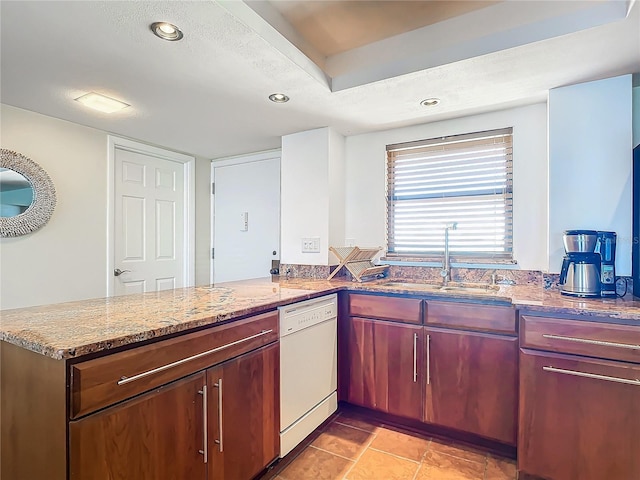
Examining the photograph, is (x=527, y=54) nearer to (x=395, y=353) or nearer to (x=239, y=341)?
(x=395, y=353)

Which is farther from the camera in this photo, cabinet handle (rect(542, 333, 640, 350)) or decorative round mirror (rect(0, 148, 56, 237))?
decorative round mirror (rect(0, 148, 56, 237))

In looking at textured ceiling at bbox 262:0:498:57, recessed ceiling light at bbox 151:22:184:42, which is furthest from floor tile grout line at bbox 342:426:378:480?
textured ceiling at bbox 262:0:498:57

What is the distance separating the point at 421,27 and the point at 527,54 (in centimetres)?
57

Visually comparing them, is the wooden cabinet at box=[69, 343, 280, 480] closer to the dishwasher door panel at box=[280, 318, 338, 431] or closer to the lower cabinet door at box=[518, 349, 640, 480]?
the dishwasher door panel at box=[280, 318, 338, 431]

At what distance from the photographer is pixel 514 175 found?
2.43m

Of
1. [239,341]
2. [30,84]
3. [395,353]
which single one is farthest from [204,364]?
[30,84]

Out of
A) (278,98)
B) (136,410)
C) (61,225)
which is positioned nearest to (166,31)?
(278,98)

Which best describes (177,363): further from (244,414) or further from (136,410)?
(244,414)

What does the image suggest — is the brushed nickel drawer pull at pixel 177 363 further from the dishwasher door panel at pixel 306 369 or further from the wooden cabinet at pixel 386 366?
the wooden cabinet at pixel 386 366

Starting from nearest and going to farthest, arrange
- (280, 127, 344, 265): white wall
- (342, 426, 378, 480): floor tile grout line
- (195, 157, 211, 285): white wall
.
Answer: (342, 426, 378, 480): floor tile grout line < (280, 127, 344, 265): white wall < (195, 157, 211, 285): white wall

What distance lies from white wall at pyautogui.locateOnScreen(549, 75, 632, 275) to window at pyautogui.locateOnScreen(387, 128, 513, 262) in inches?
14.6

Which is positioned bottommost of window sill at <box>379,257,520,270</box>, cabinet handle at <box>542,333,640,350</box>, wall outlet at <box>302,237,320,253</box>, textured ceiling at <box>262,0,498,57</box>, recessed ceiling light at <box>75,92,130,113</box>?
cabinet handle at <box>542,333,640,350</box>

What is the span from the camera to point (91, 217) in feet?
9.30

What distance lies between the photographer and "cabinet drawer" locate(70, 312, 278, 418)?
0.96m
